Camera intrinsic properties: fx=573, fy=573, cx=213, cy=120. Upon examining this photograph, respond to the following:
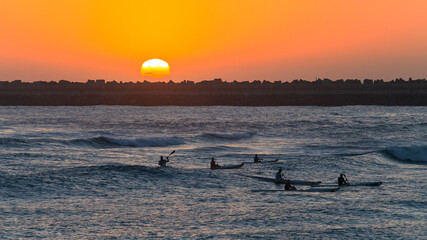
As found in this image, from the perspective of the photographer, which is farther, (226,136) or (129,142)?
(226,136)

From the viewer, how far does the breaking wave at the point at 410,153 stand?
156ft

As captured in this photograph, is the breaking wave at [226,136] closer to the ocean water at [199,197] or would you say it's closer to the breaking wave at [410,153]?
the ocean water at [199,197]

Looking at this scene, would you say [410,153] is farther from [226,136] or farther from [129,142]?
[129,142]

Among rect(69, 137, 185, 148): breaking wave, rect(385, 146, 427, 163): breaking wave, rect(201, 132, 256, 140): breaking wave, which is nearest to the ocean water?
rect(385, 146, 427, 163): breaking wave

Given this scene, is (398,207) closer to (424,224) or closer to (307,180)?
(424,224)

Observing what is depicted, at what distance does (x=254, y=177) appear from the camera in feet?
112

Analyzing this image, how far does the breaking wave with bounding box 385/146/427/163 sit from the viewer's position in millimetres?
47463

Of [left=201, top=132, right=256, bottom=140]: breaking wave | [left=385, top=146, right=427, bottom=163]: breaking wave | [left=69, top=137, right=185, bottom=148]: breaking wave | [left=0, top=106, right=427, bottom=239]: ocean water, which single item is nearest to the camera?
[left=0, top=106, right=427, bottom=239]: ocean water

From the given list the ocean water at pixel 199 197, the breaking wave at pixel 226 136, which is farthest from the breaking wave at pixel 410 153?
the breaking wave at pixel 226 136

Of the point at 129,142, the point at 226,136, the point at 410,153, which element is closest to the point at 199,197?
the point at 410,153

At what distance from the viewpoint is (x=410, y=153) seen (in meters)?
50.0

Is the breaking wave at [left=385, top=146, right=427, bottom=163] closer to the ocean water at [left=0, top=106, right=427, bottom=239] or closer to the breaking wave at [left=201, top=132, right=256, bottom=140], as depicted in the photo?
the ocean water at [left=0, top=106, right=427, bottom=239]

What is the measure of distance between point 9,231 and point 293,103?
178096mm

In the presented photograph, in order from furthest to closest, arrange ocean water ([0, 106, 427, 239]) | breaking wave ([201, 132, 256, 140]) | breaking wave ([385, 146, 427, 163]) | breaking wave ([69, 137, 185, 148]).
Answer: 1. breaking wave ([201, 132, 256, 140])
2. breaking wave ([69, 137, 185, 148])
3. breaking wave ([385, 146, 427, 163])
4. ocean water ([0, 106, 427, 239])
